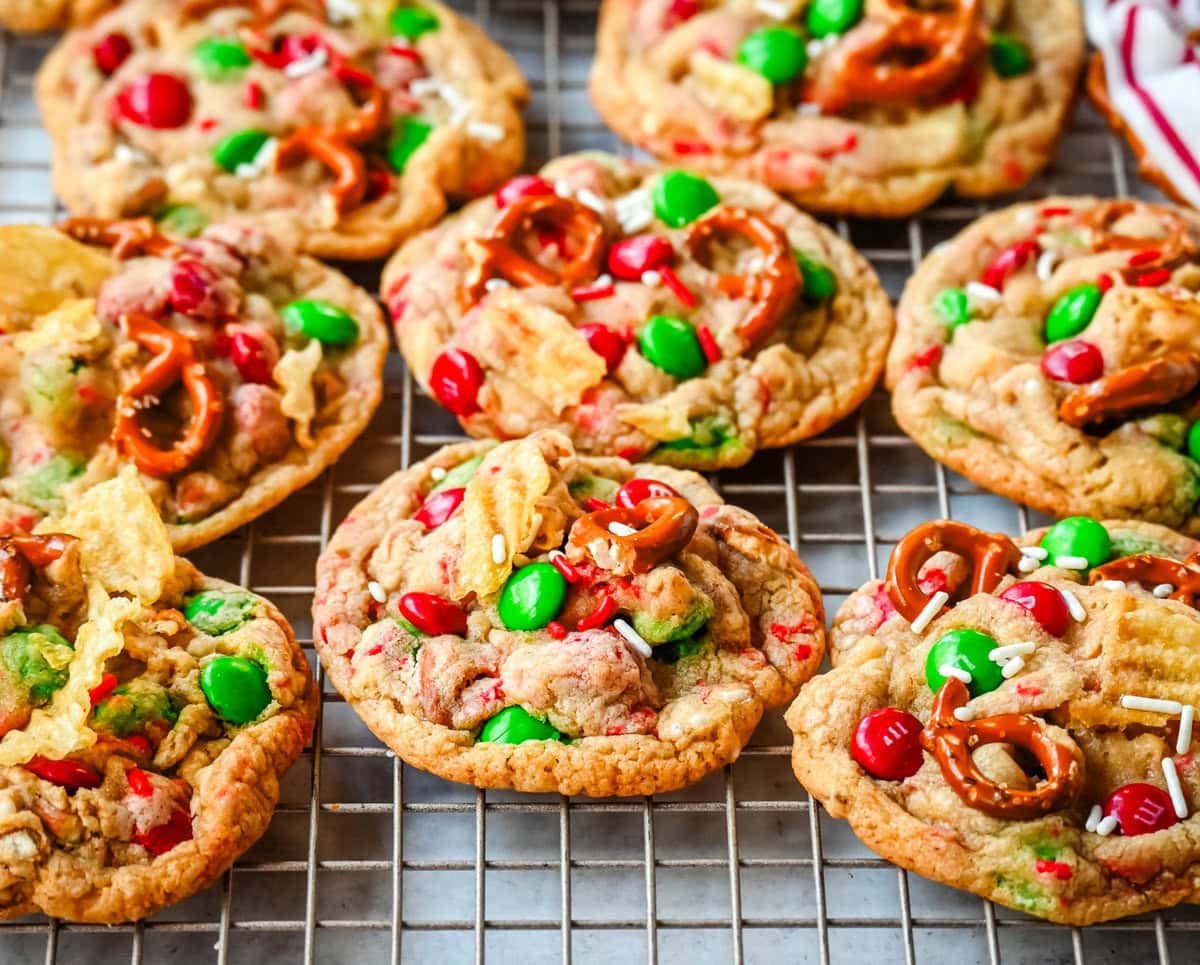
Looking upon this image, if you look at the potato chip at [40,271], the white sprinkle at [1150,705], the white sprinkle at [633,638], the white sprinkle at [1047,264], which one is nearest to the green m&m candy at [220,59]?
the potato chip at [40,271]

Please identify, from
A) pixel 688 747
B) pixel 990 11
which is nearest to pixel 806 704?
pixel 688 747

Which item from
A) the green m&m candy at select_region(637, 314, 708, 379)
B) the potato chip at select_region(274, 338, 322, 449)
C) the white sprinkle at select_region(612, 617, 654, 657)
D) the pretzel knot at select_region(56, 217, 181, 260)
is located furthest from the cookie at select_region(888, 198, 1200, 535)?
the pretzel knot at select_region(56, 217, 181, 260)

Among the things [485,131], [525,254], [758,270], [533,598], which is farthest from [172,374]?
[758,270]

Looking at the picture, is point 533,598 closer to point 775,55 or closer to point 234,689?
point 234,689

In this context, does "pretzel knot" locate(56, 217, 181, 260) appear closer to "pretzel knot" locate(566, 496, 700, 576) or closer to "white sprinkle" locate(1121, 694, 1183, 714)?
"pretzel knot" locate(566, 496, 700, 576)

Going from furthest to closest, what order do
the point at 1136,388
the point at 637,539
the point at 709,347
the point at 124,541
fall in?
the point at 709,347, the point at 1136,388, the point at 124,541, the point at 637,539

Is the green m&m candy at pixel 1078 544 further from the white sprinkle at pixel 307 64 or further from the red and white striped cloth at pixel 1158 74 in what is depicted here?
the white sprinkle at pixel 307 64

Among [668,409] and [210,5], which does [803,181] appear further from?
[210,5]
